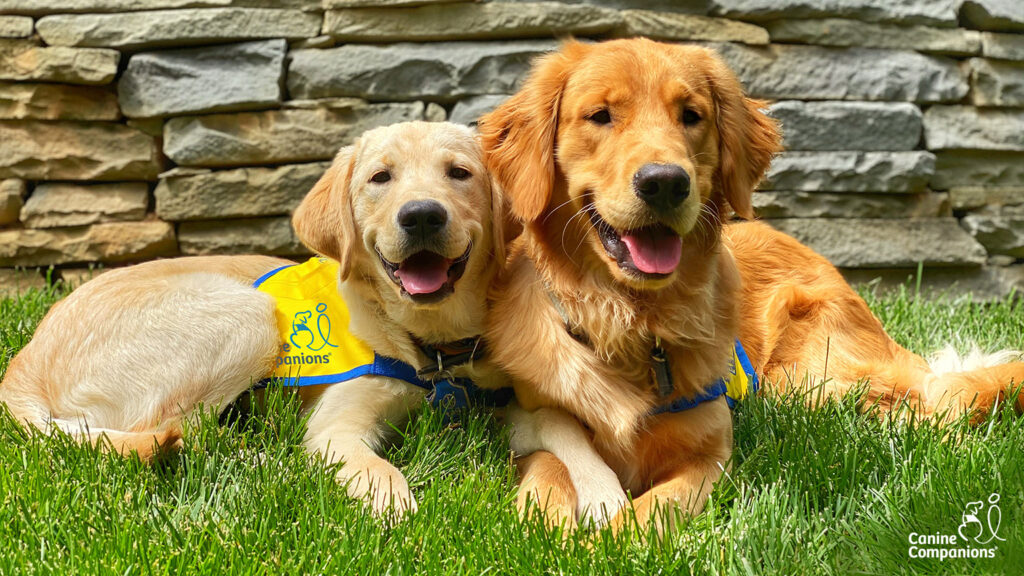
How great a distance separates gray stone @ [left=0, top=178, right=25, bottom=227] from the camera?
4266 millimetres

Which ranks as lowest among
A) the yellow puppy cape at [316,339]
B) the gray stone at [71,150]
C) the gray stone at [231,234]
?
the gray stone at [231,234]

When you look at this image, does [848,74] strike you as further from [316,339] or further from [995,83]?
[316,339]

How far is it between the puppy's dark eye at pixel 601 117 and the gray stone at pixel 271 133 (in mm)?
2034

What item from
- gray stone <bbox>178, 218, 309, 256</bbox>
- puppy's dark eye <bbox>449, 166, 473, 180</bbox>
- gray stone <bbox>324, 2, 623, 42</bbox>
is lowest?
gray stone <bbox>178, 218, 309, 256</bbox>

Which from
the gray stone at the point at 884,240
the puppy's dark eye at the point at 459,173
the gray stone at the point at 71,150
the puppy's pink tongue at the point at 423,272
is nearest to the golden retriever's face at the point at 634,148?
the puppy's dark eye at the point at 459,173

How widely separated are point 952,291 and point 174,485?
13.7 feet

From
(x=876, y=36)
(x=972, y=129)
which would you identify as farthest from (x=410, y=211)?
(x=972, y=129)

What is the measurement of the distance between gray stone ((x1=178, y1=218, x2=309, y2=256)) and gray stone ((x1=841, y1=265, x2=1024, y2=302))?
307 cm

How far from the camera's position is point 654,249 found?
235 centimetres

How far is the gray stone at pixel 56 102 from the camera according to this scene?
418cm

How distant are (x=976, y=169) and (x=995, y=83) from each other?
462mm

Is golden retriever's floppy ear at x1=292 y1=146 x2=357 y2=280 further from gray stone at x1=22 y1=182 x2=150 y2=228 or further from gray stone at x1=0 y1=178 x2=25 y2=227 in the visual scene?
gray stone at x1=0 y1=178 x2=25 y2=227

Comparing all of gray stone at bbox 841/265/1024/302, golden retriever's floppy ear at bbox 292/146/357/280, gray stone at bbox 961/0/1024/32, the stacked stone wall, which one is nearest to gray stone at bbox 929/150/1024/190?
the stacked stone wall

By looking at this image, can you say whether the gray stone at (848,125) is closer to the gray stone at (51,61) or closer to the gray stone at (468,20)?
the gray stone at (468,20)
